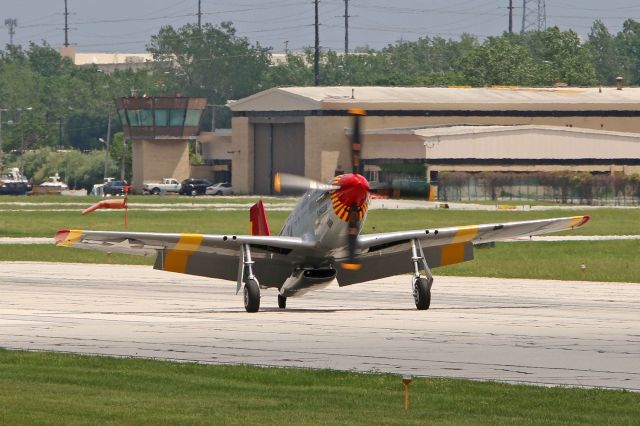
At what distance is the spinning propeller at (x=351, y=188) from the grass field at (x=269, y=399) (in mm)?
8841

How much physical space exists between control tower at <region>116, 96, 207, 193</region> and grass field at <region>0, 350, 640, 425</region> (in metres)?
152

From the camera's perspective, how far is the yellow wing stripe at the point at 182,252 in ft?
114

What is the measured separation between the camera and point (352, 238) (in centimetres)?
3262

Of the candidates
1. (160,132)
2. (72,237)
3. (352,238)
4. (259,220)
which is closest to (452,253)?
(352,238)

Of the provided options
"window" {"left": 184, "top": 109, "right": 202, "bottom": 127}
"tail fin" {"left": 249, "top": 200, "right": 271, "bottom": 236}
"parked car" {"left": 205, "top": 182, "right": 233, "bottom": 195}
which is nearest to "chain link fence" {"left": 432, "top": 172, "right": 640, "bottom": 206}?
"parked car" {"left": 205, "top": 182, "right": 233, "bottom": 195}

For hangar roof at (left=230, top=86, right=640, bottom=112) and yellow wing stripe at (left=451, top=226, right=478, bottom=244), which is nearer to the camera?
yellow wing stripe at (left=451, top=226, right=478, bottom=244)

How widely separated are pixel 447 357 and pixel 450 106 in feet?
423

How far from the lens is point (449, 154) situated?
463ft

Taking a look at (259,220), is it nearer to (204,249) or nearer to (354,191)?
(204,249)

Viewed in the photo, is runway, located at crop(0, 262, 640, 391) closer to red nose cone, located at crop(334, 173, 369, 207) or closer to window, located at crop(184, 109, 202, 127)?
red nose cone, located at crop(334, 173, 369, 207)

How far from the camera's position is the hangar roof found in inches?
5984

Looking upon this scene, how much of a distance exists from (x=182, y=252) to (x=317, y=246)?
142 inches

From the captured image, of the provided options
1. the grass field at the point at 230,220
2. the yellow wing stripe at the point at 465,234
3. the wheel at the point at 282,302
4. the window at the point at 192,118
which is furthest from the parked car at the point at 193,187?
the yellow wing stripe at the point at 465,234

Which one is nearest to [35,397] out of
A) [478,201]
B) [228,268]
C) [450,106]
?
[228,268]
